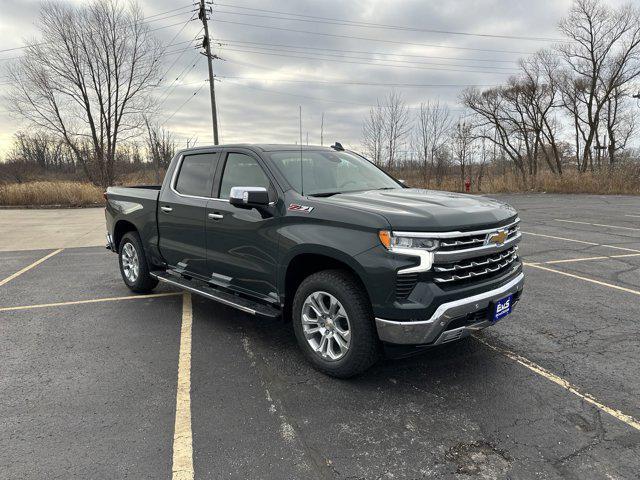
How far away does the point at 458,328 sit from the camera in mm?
3123

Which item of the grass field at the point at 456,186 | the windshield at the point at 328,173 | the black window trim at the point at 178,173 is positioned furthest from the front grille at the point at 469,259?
the grass field at the point at 456,186

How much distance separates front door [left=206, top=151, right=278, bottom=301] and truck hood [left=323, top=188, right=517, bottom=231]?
2.40 ft

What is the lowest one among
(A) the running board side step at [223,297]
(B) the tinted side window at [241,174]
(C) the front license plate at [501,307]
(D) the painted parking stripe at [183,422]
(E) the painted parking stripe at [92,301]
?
(D) the painted parking stripe at [183,422]

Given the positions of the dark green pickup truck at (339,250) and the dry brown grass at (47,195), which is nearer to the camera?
the dark green pickup truck at (339,250)

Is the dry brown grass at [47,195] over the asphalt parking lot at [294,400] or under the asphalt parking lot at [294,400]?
over

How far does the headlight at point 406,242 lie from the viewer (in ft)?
9.88

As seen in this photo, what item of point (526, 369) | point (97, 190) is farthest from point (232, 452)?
point (97, 190)

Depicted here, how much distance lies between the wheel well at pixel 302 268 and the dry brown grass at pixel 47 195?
20.6 m

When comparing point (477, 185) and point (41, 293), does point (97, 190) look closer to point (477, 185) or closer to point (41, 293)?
point (41, 293)

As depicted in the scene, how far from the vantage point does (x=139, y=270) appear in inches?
227

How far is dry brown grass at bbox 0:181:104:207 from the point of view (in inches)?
812

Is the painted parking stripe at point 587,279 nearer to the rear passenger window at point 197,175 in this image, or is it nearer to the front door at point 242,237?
the front door at point 242,237

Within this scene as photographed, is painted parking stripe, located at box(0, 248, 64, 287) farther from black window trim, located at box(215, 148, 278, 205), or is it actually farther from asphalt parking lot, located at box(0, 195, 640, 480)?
black window trim, located at box(215, 148, 278, 205)

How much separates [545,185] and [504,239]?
2766cm
